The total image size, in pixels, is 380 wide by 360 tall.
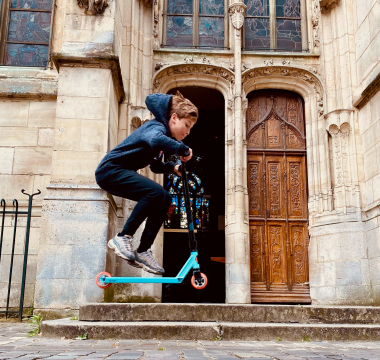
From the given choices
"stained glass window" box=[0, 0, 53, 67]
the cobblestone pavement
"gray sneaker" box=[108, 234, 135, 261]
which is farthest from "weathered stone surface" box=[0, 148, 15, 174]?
"gray sneaker" box=[108, 234, 135, 261]

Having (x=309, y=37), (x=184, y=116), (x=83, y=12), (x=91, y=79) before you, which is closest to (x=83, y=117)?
(x=91, y=79)

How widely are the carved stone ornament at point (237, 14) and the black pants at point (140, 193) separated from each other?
23.4ft

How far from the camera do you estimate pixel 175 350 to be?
3.38m

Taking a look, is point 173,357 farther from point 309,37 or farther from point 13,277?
point 309,37

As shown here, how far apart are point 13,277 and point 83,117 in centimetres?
290

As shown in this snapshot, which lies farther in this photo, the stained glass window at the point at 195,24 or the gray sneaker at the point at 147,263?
the stained glass window at the point at 195,24

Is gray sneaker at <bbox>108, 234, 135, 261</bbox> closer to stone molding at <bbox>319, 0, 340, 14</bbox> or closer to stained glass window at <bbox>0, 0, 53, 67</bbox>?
stained glass window at <bbox>0, 0, 53, 67</bbox>

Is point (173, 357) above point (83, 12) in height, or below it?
below

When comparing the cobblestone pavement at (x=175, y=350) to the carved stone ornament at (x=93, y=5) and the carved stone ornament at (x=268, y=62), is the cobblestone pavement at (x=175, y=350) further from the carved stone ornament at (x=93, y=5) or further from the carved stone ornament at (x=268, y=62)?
the carved stone ornament at (x=268, y=62)

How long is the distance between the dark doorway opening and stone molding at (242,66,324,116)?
1899mm

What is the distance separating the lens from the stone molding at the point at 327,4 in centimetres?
1010

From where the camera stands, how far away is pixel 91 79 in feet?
24.5

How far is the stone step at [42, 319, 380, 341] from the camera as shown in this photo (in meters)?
4.25

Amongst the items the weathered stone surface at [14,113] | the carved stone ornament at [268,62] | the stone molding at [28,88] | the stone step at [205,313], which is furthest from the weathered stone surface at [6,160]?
the carved stone ornament at [268,62]
